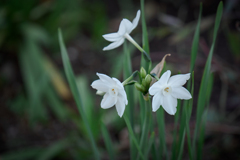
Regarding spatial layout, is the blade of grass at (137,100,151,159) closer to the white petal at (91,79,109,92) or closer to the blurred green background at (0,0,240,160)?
the white petal at (91,79,109,92)

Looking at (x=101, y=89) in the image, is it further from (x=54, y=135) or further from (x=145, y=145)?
(x=54, y=135)

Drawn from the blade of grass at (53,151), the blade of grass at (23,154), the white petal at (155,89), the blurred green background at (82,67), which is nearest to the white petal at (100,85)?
the white petal at (155,89)

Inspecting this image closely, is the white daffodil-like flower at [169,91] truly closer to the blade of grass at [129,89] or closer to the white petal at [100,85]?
the white petal at [100,85]

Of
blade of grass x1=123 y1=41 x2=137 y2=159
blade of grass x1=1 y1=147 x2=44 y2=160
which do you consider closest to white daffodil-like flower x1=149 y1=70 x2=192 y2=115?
blade of grass x1=123 y1=41 x2=137 y2=159

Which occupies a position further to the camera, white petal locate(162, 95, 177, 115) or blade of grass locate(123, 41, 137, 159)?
blade of grass locate(123, 41, 137, 159)

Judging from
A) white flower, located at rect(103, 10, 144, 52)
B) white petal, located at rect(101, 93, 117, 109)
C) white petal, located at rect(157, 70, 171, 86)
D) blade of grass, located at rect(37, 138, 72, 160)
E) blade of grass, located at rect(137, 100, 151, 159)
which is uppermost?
white flower, located at rect(103, 10, 144, 52)

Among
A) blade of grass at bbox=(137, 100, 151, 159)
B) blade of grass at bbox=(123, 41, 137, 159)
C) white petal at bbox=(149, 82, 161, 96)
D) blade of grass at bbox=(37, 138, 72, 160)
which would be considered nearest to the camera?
white petal at bbox=(149, 82, 161, 96)

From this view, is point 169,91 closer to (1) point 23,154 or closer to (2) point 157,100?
(2) point 157,100
